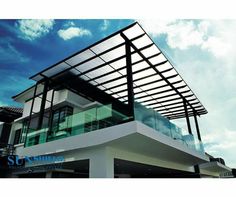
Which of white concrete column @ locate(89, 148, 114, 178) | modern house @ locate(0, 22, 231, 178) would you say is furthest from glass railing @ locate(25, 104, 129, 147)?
white concrete column @ locate(89, 148, 114, 178)

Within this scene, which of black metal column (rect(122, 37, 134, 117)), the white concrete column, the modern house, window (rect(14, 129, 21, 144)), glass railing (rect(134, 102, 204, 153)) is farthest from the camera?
window (rect(14, 129, 21, 144))

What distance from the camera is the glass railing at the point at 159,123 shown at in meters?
7.65

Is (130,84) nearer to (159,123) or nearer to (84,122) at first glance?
(159,123)

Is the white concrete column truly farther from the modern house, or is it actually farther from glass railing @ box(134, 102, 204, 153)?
glass railing @ box(134, 102, 204, 153)

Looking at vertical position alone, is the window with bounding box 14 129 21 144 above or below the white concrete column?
above

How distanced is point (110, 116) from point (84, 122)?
4.24 ft

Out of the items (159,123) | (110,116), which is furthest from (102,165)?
(159,123)

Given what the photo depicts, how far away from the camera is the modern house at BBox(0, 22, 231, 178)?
750 centimetres

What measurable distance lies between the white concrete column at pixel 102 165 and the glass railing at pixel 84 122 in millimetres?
995
